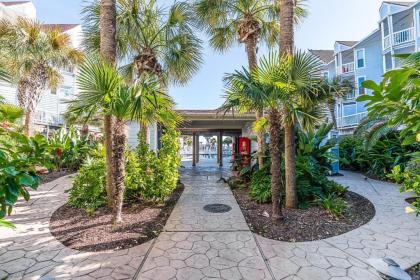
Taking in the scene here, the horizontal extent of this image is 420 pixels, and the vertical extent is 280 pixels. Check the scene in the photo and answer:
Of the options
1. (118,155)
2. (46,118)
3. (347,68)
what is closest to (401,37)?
(347,68)

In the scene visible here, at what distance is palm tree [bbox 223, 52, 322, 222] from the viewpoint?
420 centimetres

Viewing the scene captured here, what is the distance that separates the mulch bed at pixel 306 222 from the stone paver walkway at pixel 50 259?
7.78 ft

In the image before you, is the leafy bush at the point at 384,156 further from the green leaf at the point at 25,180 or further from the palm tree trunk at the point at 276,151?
the green leaf at the point at 25,180

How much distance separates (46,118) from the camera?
16.8m

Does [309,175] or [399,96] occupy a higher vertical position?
[399,96]

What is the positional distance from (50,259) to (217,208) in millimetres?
3669

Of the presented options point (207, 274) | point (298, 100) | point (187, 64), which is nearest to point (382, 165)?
point (298, 100)

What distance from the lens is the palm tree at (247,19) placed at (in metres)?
7.46

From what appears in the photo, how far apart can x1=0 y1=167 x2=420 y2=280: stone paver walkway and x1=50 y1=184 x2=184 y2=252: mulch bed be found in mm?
168

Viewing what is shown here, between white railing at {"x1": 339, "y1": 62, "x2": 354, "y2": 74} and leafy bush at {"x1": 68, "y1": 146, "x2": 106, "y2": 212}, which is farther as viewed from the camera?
white railing at {"x1": 339, "y1": 62, "x2": 354, "y2": 74}

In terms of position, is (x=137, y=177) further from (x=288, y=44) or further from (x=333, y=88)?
(x=333, y=88)

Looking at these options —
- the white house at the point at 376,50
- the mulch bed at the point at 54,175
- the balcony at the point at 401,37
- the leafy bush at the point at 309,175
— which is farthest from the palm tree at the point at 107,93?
the balcony at the point at 401,37

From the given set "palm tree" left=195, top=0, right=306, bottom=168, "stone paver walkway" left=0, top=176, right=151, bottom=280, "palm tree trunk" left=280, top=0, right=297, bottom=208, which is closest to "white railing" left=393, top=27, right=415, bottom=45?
"palm tree" left=195, top=0, right=306, bottom=168

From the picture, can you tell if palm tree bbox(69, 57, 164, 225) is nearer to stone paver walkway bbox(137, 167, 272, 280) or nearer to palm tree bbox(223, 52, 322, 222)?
palm tree bbox(223, 52, 322, 222)
